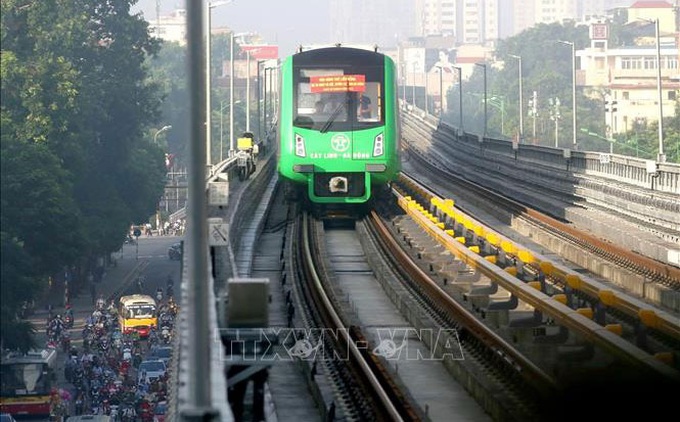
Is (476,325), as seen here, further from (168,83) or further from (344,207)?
(168,83)

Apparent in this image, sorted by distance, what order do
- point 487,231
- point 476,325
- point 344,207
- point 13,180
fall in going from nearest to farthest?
point 476,325, point 487,231, point 344,207, point 13,180

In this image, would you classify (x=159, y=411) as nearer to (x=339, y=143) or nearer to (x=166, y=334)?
(x=339, y=143)

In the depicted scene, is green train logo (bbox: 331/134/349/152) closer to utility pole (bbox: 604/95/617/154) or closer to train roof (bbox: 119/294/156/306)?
train roof (bbox: 119/294/156/306)

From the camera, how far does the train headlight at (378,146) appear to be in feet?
124

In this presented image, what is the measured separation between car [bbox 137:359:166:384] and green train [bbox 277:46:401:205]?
33.3ft

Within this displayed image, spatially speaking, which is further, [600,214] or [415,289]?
[600,214]

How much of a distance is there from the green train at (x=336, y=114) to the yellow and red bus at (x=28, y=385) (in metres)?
12.6

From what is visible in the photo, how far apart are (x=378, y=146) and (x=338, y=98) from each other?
1.49m

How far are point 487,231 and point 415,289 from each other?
5193 mm

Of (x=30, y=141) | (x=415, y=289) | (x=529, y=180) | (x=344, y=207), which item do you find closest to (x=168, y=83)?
(x=30, y=141)

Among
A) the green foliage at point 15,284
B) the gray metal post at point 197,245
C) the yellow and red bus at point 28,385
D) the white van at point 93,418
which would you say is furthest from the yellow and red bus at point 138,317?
the gray metal post at point 197,245

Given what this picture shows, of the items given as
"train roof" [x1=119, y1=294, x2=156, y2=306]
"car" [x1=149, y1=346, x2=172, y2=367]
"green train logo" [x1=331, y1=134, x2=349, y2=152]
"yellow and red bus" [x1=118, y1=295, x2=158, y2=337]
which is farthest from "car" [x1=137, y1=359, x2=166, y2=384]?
"train roof" [x1=119, y1=294, x2=156, y2=306]

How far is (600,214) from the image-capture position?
141 feet

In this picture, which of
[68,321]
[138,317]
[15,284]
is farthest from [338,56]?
[138,317]
